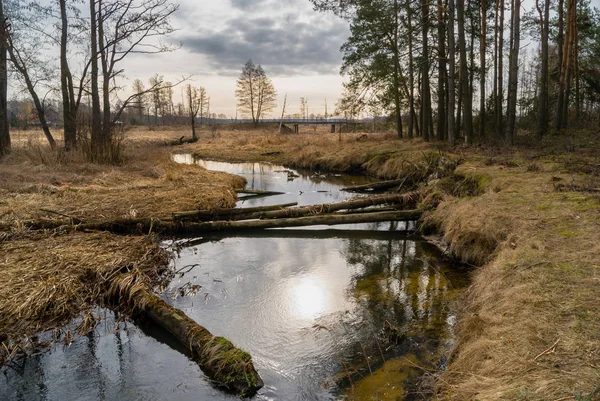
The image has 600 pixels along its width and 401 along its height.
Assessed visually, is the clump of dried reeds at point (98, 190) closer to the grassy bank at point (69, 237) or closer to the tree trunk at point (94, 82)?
A: the grassy bank at point (69, 237)

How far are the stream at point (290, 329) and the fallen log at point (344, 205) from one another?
979mm

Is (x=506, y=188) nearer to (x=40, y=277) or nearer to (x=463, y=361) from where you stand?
(x=463, y=361)

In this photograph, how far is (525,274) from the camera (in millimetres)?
4344

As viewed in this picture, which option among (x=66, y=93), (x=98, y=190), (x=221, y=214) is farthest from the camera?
(x=66, y=93)

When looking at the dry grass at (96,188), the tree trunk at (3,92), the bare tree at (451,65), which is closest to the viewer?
the dry grass at (96,188)

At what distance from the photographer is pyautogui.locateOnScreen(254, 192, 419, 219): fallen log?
30.8ft

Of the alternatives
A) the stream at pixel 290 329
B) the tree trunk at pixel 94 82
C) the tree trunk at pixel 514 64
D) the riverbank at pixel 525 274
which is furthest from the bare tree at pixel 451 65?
the tree trunk at pixel 94 82

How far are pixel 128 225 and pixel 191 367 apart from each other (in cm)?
494

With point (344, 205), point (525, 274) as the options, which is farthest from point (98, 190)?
point (525, 274)

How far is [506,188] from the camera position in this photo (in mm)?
8555

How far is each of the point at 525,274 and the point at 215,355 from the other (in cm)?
335

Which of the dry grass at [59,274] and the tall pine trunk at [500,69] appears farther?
the tall pine trunk at [500,69]

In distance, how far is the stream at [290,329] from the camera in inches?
150

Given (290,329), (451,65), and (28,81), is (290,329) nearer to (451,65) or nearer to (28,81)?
(451,65)
